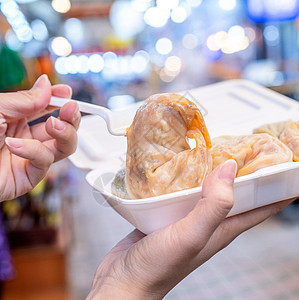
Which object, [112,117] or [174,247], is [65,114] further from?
[174,247]

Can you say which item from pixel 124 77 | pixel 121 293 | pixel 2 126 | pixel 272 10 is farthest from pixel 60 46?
pixel 121 293

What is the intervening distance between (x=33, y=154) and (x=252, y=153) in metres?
0.48

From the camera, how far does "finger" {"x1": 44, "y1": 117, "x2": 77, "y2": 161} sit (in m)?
0.90

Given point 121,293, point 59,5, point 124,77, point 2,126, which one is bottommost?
point 124,77

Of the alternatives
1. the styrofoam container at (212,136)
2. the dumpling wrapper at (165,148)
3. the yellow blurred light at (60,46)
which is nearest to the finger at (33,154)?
the styrofoam container at (212,136)

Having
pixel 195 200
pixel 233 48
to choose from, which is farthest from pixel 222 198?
pixel 233 48

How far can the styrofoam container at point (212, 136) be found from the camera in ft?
2.18

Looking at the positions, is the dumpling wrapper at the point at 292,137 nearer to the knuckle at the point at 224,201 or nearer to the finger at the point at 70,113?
the knuckle at the point at 224,201

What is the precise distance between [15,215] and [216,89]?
183 cm

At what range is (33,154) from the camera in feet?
2.89

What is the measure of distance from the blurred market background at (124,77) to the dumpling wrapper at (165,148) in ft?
0.65

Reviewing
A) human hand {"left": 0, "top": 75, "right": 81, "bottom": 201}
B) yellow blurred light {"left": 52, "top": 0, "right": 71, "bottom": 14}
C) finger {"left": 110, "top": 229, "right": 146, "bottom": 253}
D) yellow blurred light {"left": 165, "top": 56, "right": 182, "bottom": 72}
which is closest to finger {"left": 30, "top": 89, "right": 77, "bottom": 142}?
human hand {"left": 0, "top": 75, "right": 81, "bottom": 201}

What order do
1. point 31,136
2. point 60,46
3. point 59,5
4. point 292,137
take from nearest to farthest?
point 292,137
point 31,136
point 59,5
point 60,46

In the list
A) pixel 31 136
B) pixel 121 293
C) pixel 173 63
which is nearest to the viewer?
pixel 121 293
